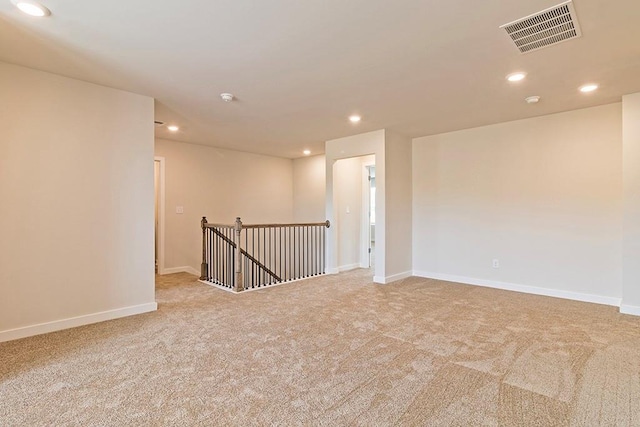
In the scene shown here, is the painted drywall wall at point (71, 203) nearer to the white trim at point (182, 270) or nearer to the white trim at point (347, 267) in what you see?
the white trim at point (182, 270)

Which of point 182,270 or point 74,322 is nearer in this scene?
point 74,322

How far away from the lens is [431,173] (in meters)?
5.33

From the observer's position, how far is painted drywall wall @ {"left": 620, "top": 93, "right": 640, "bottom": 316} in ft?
11.2

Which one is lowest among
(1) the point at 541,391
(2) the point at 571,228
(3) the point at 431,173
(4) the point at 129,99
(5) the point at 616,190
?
(1) the point at 541,391

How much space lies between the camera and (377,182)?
495cm

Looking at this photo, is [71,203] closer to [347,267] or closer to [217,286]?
[217,286]

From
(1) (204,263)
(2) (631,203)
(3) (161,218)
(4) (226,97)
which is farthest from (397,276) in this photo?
(3) (161,218)

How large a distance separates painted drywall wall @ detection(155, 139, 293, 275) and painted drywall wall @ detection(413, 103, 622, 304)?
3.27 metres

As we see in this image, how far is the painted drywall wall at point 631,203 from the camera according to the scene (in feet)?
11.2

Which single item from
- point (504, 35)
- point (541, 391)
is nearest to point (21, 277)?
point (541, 391)

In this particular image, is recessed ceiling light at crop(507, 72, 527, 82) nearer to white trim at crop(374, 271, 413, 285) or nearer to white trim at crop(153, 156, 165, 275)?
white trim at crop(374, 271, 413, 285)

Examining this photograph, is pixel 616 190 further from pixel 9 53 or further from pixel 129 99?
pixel 9 53

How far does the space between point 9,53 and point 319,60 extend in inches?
101

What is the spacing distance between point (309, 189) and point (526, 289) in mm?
4552
